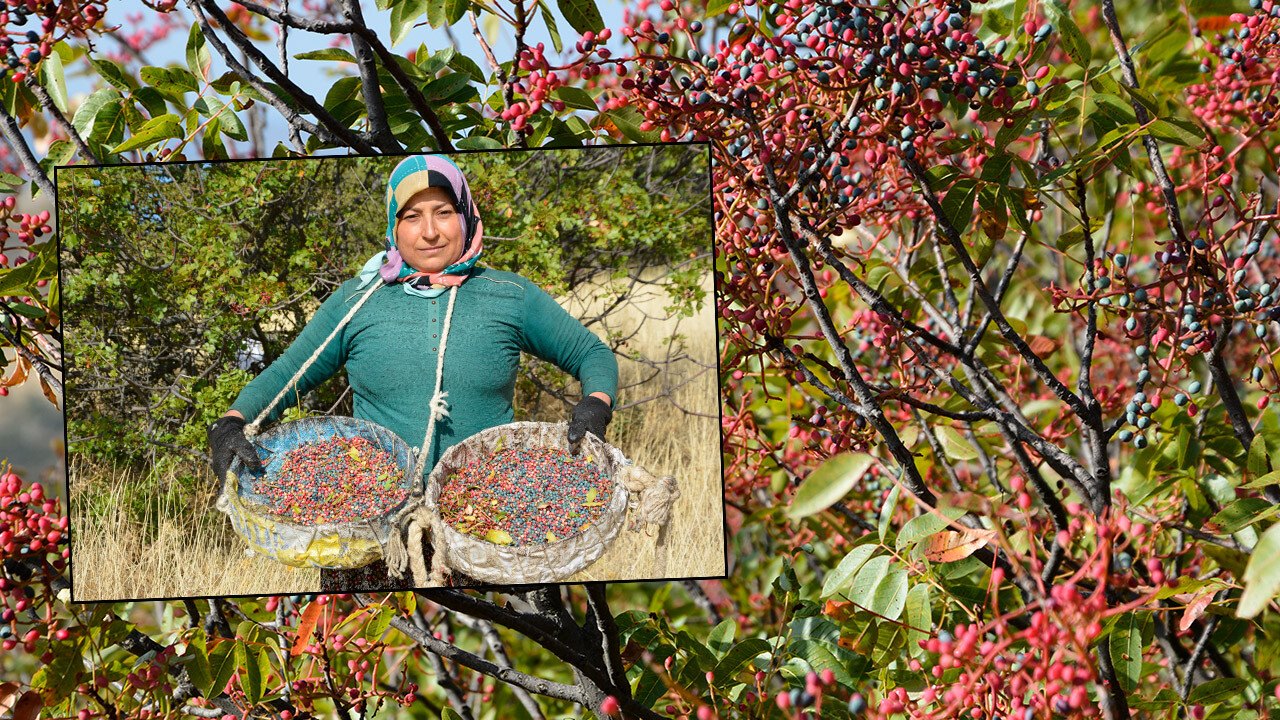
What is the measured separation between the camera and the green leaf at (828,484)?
2.75 feet

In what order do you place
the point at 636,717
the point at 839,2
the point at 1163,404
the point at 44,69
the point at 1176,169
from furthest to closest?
1. the point at 1176,169
2. the point at 1163,404
3. the point at 44,69
4. the point at 636,717
5. the point at 839,2

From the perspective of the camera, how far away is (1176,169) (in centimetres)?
211

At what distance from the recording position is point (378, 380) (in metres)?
1.13

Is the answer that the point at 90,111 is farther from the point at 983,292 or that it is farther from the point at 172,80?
the point at 983,292

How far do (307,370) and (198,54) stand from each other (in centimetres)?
54

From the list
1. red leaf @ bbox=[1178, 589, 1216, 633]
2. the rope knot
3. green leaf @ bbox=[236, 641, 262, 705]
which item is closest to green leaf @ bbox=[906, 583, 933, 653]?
red leaf @ bbox=[1178, 589, 1216, 633]

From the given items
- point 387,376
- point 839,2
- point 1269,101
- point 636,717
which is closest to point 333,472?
point 387,376

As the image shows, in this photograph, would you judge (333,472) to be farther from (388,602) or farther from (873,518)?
(873,518)

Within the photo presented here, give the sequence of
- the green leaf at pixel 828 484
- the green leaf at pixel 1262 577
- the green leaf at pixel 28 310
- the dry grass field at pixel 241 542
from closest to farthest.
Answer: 1. the green leaf at pixel 1262 577
2. the green leaf at pixel 828 484
3. the dry grass field at pixel 241 542
4. the green leaf at pixel 28 310

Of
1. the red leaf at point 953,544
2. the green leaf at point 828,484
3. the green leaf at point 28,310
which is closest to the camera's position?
the green leaf at point 828,484

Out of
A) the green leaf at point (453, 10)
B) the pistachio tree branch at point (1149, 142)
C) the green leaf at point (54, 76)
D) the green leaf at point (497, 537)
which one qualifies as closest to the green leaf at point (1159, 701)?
the pistachio tree branch at point (1149, 142)

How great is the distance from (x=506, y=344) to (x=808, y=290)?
14.3 inches

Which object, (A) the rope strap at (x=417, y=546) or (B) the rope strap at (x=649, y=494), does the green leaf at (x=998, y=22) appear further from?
(A) the rope strap at (x=417, y=546)

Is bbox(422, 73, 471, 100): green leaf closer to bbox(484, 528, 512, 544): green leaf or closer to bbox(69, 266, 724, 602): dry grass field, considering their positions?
bbox(69, 266, 724, 602): dry grass field
